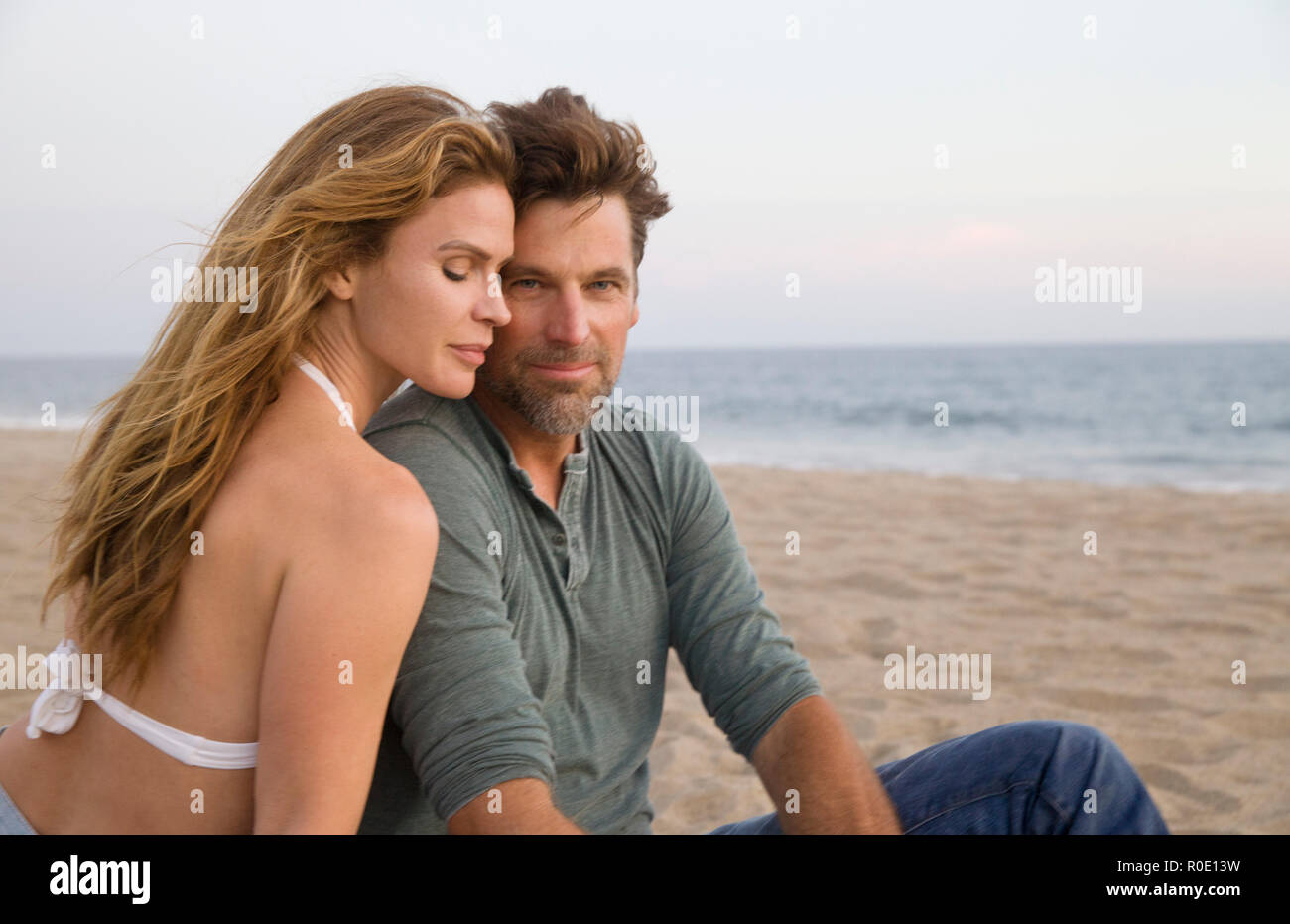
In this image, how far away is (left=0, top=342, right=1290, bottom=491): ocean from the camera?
15.7 metres

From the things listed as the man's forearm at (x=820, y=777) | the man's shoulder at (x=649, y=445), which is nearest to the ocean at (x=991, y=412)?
the man's shoulder at (x=649, y=445)

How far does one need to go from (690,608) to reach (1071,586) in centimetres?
484

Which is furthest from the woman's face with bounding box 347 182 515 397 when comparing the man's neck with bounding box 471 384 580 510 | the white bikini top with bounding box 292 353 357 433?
the man's neck with bounding box 471 384 580 510

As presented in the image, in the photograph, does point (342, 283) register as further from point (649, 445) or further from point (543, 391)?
point (649, 445)

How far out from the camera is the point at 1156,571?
6797 mm

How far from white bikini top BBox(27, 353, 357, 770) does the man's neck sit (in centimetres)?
46

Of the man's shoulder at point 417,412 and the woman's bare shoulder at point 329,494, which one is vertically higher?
the man's shoulder at point 417,412

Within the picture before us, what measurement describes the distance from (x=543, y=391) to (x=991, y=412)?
24240 mm

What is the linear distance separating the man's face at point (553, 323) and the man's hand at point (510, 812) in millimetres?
758

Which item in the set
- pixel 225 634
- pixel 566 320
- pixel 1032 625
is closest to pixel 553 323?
pixel 566 320

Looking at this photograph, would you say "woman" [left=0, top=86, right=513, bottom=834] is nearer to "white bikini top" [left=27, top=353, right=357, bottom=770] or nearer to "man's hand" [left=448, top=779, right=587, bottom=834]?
"white bikini top" [left=27, top=353, right=357, bottom=770]

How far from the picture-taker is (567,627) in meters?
2.05

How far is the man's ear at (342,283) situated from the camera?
6.07 ft

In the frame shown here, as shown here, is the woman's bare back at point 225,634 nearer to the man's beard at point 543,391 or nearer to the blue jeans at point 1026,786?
the man's beard at point 543,391
